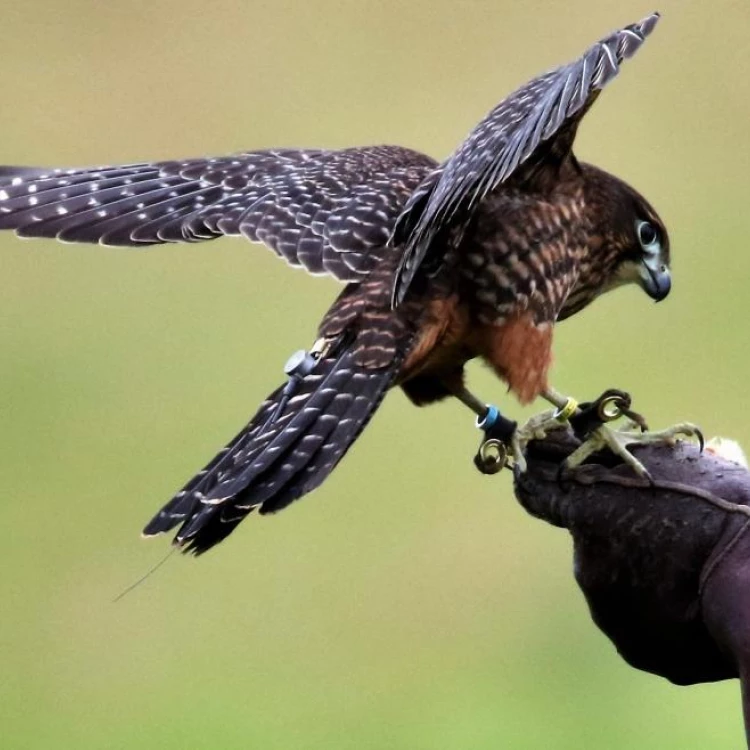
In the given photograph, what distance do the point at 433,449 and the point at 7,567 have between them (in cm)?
185

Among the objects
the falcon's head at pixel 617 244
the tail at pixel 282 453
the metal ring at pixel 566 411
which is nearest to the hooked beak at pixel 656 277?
the falcon's head at pixel 617 244

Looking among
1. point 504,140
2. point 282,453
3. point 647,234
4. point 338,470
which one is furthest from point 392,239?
point 338,470

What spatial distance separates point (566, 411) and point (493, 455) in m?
0.18

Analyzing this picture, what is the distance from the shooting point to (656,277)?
15.1ft

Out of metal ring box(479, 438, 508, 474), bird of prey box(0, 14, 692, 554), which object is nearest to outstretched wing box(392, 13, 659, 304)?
bird of prey box(0, 14, 692, 554)

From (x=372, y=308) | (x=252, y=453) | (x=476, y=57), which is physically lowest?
(x=252, y=453)

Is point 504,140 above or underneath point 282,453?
above

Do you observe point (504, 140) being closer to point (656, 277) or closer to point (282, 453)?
point (282, 453)

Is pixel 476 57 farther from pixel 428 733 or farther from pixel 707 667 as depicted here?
pixel 707 667

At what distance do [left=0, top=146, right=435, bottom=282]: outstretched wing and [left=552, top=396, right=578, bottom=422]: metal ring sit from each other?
0.52 meters

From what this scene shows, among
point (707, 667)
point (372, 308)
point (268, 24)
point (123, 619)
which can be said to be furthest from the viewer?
point (268, 24)

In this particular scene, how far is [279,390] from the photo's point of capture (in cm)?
394

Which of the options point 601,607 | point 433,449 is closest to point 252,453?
point 601,607

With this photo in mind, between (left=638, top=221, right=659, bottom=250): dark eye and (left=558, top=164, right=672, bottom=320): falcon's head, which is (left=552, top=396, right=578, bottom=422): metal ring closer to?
(left=558, top=164, right=672, bottom=320): falcon's head
